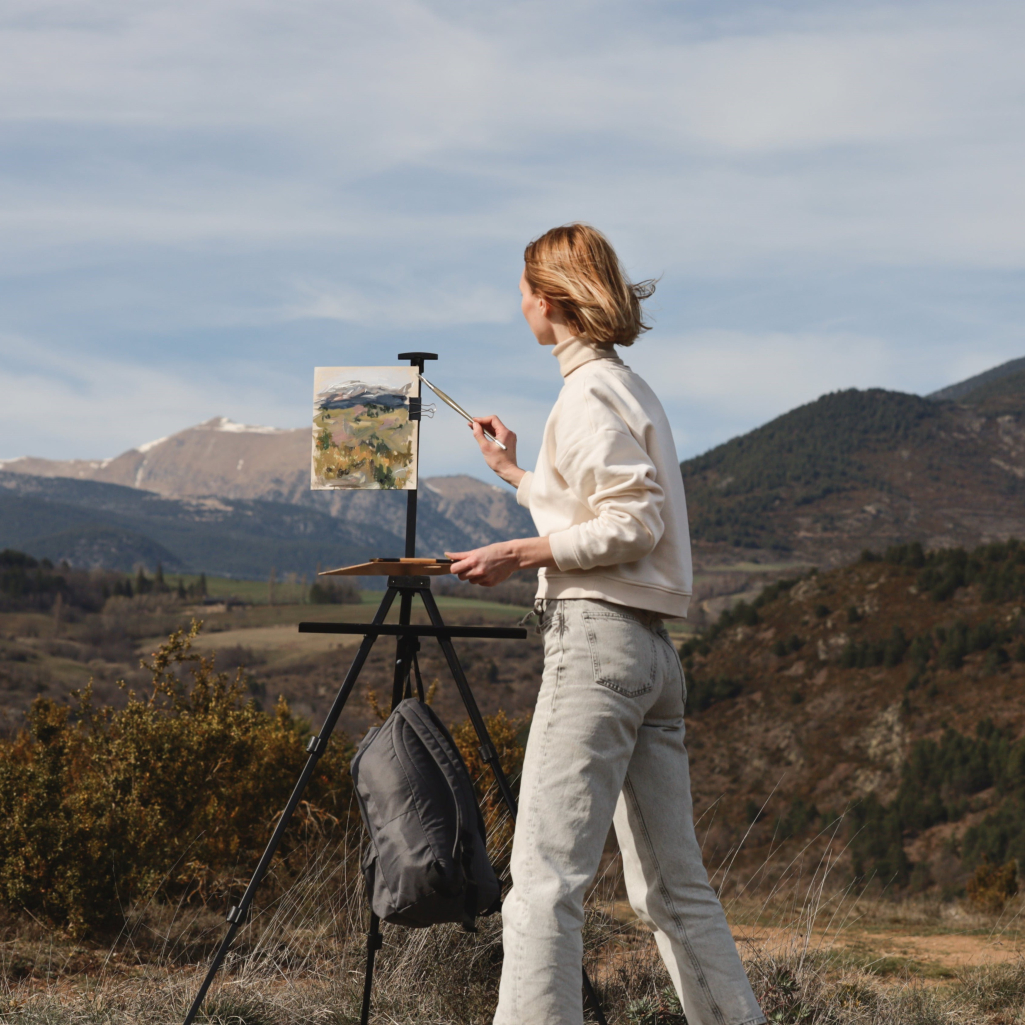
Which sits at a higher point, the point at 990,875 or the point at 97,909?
the point at 97,909

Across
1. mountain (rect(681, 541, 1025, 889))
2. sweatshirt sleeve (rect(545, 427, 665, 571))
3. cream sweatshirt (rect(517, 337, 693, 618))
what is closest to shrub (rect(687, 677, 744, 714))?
mountain (rect(681, 541, 1025, 889))

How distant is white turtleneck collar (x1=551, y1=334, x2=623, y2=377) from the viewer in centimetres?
189

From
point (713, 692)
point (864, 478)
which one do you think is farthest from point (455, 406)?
point (864, 478)

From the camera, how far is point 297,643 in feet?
176

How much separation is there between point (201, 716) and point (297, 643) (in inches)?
1998

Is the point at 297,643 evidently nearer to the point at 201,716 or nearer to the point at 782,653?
the point at 782,653

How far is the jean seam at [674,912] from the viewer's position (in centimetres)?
183

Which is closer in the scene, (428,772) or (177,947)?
(428,772)

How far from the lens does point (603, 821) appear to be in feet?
5.63

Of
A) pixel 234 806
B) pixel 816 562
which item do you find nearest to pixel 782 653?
pixel 234 806

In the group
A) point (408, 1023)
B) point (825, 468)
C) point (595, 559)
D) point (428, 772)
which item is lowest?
point (408, 1023)

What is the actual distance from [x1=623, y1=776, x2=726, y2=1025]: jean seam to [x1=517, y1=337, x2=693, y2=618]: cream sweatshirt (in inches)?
15.4

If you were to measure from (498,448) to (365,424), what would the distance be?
0.43m

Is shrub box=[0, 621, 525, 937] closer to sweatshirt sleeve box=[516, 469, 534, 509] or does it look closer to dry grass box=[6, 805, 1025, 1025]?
dry grass box=[6, 805, 1025, 1025]
